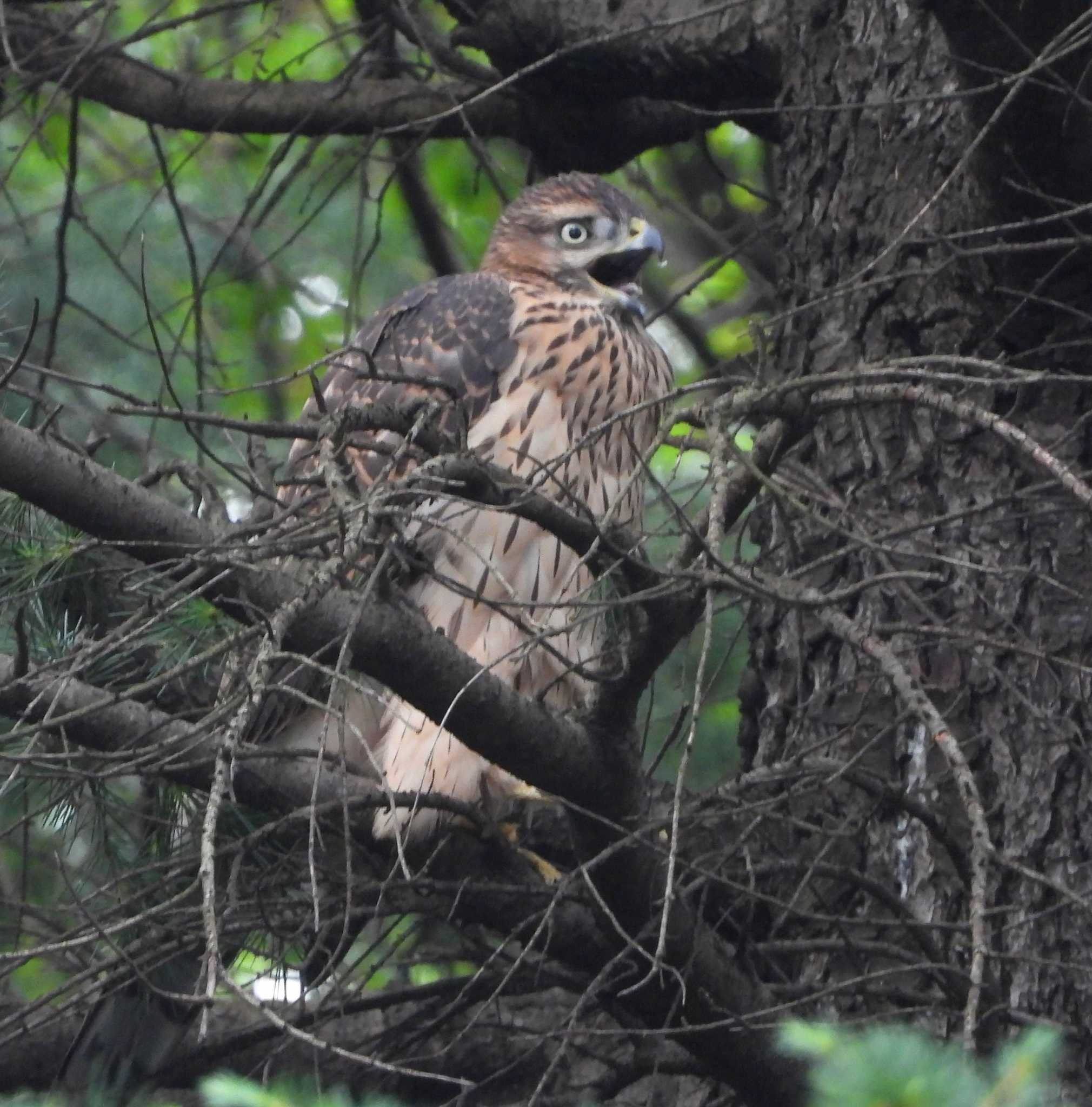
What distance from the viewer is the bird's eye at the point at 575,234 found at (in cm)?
425

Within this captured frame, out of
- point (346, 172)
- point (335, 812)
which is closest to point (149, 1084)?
point (335, 812)

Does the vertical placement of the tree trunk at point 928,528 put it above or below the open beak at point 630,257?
below

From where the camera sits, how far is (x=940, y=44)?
138 inches

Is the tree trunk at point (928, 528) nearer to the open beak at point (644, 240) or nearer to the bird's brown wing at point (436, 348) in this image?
the open beak at point (644, 240)

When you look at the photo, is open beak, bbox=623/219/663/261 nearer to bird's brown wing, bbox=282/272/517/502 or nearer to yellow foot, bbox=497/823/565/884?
bird's brown wing, bbox=282/272/517/502

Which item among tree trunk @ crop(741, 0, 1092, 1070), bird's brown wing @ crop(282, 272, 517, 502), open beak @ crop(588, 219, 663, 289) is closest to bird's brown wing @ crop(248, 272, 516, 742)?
bird's brown wing @ crop(282, 272, 517, 502)

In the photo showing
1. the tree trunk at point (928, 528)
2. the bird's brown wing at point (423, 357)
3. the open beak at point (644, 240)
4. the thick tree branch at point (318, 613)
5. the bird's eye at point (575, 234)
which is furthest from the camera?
the bird's eye at point (575, 234)

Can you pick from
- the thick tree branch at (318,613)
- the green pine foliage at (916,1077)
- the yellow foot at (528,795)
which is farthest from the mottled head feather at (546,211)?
the green pine foliage at (916,1077)

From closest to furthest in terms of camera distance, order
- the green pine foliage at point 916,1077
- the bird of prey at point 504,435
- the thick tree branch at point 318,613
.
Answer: the green pine foliage at point 916,1077 < the thick tree branch at point 318,613 < the bird of prey at point 504,435

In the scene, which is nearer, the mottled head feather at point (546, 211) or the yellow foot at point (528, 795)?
the yellow foot at point (528, 795)

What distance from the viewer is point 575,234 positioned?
425cm

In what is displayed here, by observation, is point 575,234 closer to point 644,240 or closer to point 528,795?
point 644,240

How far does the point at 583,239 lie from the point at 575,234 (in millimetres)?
25

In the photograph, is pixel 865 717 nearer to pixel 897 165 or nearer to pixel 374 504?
pixel 897 165
